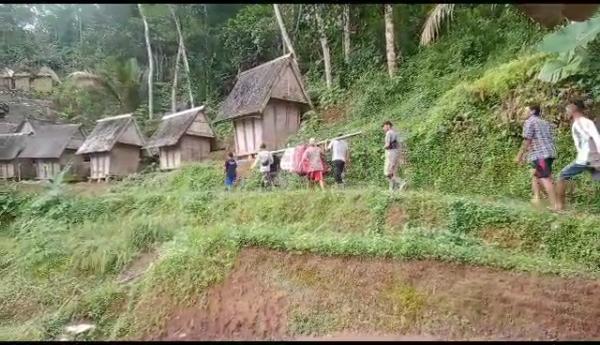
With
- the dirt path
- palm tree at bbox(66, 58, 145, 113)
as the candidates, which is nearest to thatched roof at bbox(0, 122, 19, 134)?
palm tree at bbox(66, 58, 145, 113)

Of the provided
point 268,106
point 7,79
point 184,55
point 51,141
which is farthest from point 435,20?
point 7,79

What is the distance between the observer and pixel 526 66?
38.9ft

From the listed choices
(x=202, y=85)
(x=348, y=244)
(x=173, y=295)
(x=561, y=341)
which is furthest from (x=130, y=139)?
(x=561, y=341)

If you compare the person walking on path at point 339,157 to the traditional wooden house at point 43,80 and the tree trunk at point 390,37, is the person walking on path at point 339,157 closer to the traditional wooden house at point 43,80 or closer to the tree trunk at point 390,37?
the tree trunk at point 390,37

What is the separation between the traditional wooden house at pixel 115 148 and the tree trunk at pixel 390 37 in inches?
522

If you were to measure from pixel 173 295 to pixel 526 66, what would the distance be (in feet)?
30.9

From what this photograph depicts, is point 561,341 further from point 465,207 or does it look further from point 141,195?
point 141,195

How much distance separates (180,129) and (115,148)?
12.9ft

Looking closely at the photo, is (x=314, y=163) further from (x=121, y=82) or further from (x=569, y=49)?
(x=121, y=82)

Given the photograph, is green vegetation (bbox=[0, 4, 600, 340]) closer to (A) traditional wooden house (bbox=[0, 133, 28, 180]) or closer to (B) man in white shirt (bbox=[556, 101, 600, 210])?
(B) man in white shirt (bbox=[556, 101, 600, 210])

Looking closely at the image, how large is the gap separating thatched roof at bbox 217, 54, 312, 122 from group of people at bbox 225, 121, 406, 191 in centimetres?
435

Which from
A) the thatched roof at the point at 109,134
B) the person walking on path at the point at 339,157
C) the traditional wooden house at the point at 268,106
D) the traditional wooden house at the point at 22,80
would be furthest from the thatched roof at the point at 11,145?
the person walking on path at the point at 339,157

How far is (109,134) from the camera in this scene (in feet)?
82.1

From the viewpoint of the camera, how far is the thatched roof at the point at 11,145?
92.6ft
